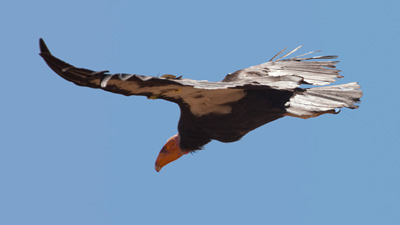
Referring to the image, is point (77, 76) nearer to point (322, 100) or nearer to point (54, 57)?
point (54, 57)

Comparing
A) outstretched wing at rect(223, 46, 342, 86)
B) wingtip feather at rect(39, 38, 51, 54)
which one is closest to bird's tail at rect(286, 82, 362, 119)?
outstretched wing at rect(223, 46, 342, 86)

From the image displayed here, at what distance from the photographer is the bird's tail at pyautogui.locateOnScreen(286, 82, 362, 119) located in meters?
7.96

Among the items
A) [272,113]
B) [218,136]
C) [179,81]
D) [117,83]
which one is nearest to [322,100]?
[272,113]

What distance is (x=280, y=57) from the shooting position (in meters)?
9.95

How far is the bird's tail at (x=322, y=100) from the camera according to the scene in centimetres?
796

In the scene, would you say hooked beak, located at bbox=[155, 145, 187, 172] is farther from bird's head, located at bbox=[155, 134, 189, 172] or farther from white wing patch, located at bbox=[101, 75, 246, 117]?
white wing patch, located at bbox=[101, 75, 246, 117]

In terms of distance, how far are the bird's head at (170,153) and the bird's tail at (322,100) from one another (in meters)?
1.19

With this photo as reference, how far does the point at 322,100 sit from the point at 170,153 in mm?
1639

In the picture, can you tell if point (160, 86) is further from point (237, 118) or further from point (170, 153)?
point (170, 153)

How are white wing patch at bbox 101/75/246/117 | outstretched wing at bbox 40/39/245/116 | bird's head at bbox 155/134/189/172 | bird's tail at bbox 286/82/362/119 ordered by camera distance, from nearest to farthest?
outstretched wing at bbox 40/39/245/116 → white wing patch at bbox 101/75/246/117 → bird's tail at bbox 286/82/362/119 → bird's head at bbox 155/134/189/172

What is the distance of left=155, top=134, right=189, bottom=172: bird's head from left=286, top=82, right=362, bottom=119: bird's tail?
1190mm

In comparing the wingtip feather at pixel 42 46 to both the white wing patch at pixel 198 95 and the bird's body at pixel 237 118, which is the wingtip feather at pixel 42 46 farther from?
the bird's body at pixel 237 118

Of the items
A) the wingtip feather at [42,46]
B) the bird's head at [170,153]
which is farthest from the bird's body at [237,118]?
the wingtip feather at [42,46]

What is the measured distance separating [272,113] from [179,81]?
5.00 ft
